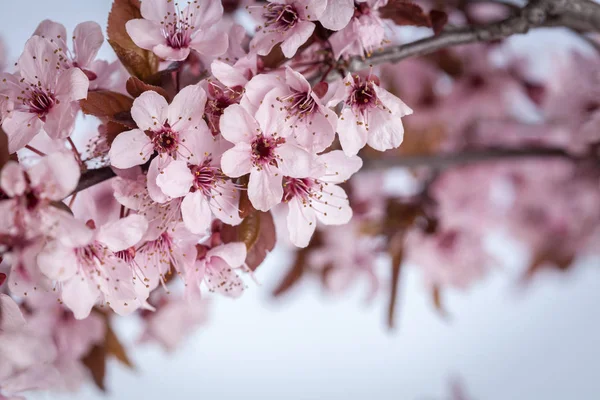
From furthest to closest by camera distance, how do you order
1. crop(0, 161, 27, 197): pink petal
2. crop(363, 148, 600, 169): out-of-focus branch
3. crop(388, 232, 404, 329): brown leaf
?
crop(363, 148, 600, 169): out-of-focus branch
crop(388, 232, 404, 329): brown leaf
crop(0, 161, 27, 197): pink petal

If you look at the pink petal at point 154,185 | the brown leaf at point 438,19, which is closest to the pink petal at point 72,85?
the pink petal at point 154,185

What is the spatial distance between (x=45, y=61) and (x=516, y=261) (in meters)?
1.92

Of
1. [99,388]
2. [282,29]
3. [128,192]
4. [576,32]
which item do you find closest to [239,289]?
[128,192]

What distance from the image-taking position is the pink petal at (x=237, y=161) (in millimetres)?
567

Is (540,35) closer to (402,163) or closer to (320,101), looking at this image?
(402,163)

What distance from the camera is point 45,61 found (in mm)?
595

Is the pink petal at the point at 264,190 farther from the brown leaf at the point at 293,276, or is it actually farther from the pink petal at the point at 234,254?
the brown leaf at the point at 293,276

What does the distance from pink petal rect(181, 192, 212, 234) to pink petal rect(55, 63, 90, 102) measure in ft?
0.50

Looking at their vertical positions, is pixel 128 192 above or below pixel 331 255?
above

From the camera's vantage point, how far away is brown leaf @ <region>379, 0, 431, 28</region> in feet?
2.17

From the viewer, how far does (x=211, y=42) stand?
0.61 m

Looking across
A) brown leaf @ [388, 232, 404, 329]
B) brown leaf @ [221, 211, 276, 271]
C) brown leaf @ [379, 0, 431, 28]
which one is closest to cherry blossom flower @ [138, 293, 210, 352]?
brown leaf @ [388, 232, 404, 329]

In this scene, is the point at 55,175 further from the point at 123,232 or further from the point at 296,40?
the point at 296,40

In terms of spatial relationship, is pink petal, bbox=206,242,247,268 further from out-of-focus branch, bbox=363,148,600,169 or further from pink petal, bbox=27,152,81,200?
out-of-focus branch, bbox=363,148,600,169
